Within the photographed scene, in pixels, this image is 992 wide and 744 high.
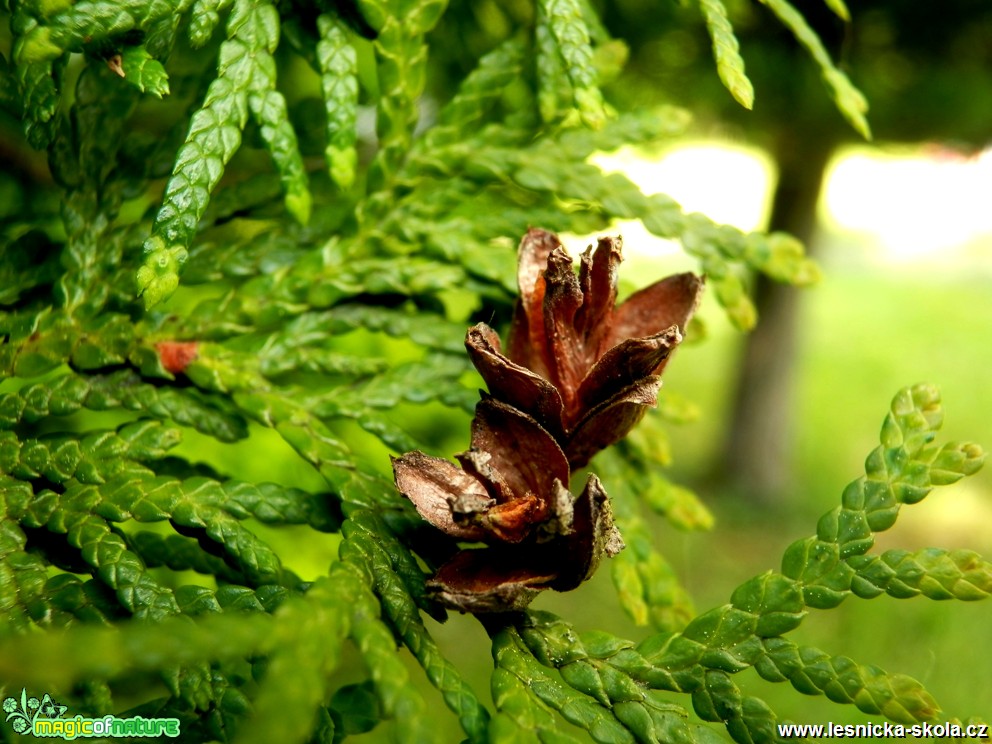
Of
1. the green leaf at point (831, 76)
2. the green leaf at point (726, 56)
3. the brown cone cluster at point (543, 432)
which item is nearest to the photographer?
the brown cone cluster at point (543, 432)

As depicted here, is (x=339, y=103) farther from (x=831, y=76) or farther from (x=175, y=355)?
(x=831, y=76)

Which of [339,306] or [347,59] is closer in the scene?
[347,59]

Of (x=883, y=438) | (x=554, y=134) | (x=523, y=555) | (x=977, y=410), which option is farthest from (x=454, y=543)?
(x=977, y=410)

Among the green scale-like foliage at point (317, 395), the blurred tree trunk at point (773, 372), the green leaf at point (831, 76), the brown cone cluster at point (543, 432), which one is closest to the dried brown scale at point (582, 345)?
the brown cone cluster at point (543, 432)

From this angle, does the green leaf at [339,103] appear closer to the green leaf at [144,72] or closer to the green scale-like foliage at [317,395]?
the green scale-like foliage at [317,395]

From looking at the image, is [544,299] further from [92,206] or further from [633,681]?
[92,206]

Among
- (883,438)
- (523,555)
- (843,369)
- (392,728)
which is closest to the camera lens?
(392,728)

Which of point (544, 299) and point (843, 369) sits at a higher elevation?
point (544, 299)
